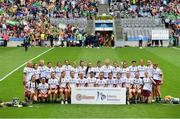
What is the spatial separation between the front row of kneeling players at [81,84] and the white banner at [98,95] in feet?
1.16

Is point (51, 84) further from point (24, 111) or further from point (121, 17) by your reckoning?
point (121, 17)

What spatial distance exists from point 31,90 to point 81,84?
2038 millimetres

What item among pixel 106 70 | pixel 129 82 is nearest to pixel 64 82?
pixel 106 70

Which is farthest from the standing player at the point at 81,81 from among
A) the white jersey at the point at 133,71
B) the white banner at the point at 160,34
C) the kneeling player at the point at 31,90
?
the white banner at the point at 160,34

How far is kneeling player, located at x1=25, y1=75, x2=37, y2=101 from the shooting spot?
22.6m

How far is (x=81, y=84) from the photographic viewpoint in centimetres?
2278

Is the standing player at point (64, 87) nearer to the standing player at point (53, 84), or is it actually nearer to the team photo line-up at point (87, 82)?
the team photo line-up at point (87, 82)

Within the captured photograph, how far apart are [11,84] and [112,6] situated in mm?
47843

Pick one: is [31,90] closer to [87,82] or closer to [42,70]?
[42,70]

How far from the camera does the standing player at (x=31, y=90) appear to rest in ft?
74.0

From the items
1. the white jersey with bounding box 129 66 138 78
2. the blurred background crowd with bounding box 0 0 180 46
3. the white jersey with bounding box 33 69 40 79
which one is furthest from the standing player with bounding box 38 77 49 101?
the blurred background crowd with bounding box 0 0 180 46

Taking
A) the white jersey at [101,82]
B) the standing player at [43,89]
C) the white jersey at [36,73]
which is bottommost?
the standing player at [43,89]

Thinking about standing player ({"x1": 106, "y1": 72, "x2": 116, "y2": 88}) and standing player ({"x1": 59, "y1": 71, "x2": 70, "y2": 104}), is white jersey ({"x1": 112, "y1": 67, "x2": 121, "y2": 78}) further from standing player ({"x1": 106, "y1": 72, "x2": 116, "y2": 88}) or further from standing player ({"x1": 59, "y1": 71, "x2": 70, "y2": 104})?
standing player ({"x1": 59, "y1": 71, "x2": 70, "y2": 104})

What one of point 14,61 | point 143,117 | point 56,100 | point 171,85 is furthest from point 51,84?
point 14,61
